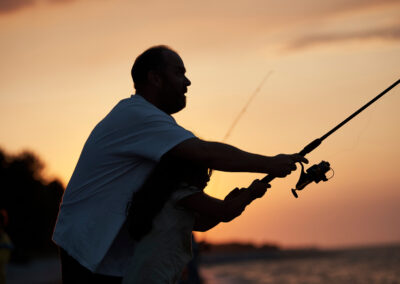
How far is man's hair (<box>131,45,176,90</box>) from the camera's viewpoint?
320cm

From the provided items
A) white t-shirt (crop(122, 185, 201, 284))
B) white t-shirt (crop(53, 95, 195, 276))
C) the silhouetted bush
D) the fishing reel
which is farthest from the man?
the silhouetted bush

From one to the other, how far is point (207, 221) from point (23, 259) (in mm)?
Answer: 36002

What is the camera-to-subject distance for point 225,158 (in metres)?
2.96

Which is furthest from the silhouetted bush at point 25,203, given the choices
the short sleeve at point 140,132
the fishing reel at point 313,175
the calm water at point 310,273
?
the short sleeve at point 140,132

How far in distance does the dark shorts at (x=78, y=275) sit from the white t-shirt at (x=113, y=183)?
0.10 ft

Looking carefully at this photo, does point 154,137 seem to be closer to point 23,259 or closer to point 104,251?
point 104,251

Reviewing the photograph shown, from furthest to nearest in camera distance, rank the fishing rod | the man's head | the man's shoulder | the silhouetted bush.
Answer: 1. the silhouetted bush
2. the fishing rod
3. the man's head
4. the man's shoulder

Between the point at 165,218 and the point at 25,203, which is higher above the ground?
the point at 165,218

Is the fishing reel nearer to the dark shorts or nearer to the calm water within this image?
the dark shorts

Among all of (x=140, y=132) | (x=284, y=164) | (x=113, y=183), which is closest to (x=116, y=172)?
(x=113, y=183)

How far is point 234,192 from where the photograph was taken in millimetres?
3258

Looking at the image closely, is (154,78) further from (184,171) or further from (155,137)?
(184,171)

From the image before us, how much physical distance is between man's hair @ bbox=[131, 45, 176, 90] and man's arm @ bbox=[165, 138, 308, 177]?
459 millimetres

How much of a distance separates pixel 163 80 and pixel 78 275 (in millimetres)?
925
